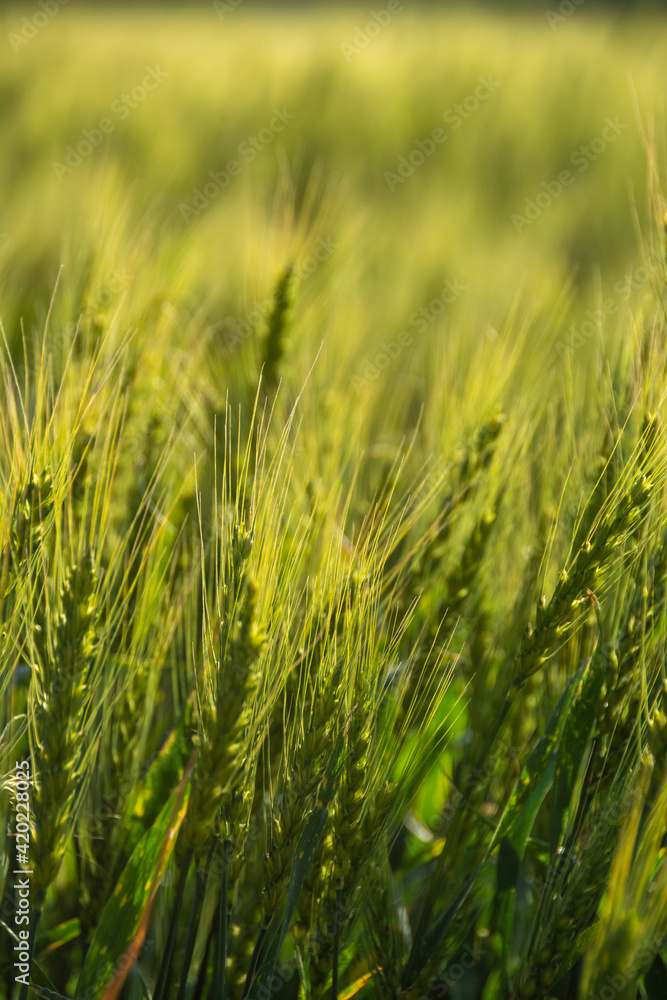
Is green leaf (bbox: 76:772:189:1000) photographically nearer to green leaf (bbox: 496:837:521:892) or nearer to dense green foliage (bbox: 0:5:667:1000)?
dense green foliage (bbox: 0:5:667:1000)

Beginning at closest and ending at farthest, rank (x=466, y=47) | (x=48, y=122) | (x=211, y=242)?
(x=211, y=242) < (x=48, y=122) < (x=466, y=47)

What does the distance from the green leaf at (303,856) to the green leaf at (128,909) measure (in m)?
0.09

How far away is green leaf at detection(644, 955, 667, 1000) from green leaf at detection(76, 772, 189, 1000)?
1.14 feet

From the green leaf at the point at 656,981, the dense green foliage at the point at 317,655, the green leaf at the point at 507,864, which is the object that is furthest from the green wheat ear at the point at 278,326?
the green leaf at the point at 656,981

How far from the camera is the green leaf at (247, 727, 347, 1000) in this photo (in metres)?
0.44

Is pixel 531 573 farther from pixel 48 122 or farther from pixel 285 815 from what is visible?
pixel 48 122

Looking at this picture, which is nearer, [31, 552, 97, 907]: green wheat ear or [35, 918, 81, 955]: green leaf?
[31, 552, 97, 907]: green wheat ear

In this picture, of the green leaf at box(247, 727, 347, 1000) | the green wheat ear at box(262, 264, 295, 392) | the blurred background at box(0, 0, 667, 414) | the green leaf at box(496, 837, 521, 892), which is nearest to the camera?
the green leaf at box(247, 727, 347, 1000)

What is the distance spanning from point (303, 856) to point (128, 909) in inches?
6.2

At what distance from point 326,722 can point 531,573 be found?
28 centimetres

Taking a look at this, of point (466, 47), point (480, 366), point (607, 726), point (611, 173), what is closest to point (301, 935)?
point (607, 726)

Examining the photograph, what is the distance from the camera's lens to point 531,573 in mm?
665

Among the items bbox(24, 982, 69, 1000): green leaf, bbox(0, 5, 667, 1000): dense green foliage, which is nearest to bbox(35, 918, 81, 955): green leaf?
bbox(0, 5, 667, 1000): dense green foliage

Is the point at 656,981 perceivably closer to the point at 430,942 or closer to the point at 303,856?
the point at 430,942
